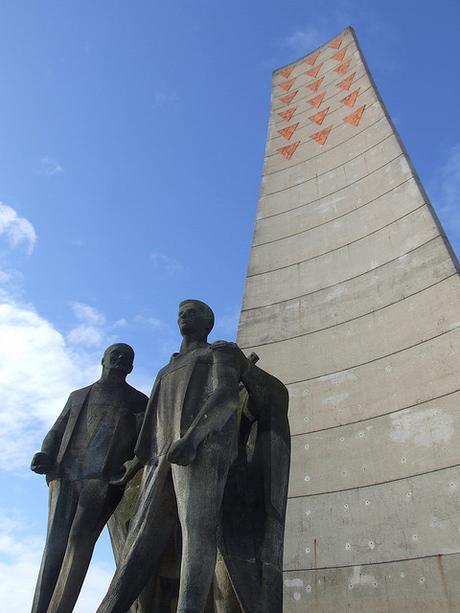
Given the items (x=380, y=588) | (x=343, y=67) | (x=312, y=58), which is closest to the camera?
(x=380, y=588)

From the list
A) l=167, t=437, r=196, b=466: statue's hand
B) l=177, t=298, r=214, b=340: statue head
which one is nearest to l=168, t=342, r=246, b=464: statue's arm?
l=167, t=437, r=196, b=466: statue's hand

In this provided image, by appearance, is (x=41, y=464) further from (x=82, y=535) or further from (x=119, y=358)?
(x=119, y=358)

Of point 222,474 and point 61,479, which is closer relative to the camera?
point 222,474

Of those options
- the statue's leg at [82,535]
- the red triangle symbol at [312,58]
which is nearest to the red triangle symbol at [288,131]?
the red triangle symbol at [312,58]

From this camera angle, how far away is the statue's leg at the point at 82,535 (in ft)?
12.0

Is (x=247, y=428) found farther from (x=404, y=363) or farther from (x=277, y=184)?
(x=277, y=184)

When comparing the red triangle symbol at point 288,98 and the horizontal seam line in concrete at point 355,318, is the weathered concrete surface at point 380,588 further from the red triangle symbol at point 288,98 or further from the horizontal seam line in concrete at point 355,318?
the red triangle symbol at point 288,98

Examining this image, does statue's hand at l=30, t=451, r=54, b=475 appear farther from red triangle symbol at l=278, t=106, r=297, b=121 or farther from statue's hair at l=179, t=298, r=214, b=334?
red triangle symbol at l=278, t=106, r=297, b=121

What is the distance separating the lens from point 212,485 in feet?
10.9

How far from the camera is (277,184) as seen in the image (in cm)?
1003

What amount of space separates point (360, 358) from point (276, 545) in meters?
3.60

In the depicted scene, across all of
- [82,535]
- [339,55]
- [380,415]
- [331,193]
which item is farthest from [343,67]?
[82,535]

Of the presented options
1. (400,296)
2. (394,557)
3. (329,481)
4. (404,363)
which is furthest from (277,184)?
(394,557)

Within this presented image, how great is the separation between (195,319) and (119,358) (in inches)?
31.9
